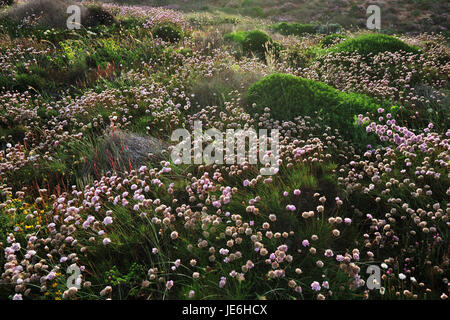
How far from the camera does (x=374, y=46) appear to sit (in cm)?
785

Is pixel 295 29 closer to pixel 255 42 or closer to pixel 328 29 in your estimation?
pixel 328 29

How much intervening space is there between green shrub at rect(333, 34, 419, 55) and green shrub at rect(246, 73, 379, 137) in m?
3.13

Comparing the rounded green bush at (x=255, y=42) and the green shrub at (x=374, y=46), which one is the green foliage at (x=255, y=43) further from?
the green shrub at (x=374, y=46)

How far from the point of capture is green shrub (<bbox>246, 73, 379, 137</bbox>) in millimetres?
4938

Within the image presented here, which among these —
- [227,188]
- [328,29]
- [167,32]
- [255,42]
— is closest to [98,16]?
[167,32]

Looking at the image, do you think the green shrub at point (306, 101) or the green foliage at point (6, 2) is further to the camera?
the green foliage at point (6, 2)

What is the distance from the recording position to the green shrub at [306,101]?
4.94m

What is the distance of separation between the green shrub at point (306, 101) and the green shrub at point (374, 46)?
3.13 metres

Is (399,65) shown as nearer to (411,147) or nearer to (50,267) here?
(411,147)

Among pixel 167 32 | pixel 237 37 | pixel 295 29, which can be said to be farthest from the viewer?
pixel 295 29

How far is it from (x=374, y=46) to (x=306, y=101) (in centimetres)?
414

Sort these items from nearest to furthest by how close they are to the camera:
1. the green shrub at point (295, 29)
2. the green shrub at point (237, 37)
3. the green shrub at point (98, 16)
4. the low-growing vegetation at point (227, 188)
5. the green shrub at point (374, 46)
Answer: the low-growing vegetation at point (227, 188) → the green shrub at point (374, 46) → the green shrub at point (237, 37) → the green shrub at point (98, 16) → the green shrub at point (295, 29)

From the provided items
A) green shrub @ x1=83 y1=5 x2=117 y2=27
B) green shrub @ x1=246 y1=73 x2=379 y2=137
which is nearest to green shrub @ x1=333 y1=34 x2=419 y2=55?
green shrub @ x1=246 y1=73 x2=379 y2=137

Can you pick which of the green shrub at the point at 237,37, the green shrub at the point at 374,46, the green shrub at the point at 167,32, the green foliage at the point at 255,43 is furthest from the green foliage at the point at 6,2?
the green shrub at the point at 374,46
